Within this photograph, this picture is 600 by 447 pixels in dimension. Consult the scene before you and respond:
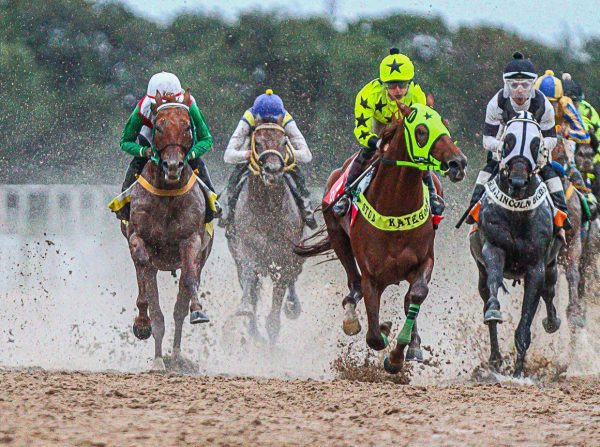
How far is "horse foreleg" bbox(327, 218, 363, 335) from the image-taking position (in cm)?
1198

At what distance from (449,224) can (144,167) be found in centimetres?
1328

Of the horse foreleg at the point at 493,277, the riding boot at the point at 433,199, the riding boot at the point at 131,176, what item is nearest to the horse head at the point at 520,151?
the riding boot at the point at 433,199

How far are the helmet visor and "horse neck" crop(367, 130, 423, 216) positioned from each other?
77.1 inches

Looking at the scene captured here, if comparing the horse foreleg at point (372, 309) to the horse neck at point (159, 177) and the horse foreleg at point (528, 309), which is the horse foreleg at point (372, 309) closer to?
the horse foreleg at point (528, 309)

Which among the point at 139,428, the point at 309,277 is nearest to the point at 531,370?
the point at 139,428

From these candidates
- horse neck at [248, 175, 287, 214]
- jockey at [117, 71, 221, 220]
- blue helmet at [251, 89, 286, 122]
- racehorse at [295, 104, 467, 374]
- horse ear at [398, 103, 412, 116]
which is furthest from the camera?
blue helmet at [251, 89, 286, 122]

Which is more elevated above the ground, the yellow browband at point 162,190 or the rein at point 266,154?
the rein at point 266,154

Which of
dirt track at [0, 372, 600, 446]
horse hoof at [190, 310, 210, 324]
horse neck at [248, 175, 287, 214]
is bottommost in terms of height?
dirt track at [0, 372, 600, 446]

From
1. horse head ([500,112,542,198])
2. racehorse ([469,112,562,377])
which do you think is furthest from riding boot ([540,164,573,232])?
horse head ([500,112,542,198])

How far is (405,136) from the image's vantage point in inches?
427

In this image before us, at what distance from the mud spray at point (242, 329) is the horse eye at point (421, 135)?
2082 mm

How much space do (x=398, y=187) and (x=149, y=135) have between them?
303cm

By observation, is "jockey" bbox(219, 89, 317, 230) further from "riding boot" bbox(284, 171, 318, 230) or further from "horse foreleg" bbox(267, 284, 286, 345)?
"horse foreleg" bbox(267, 284, 286, 345)

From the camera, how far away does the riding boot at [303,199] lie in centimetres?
1585
